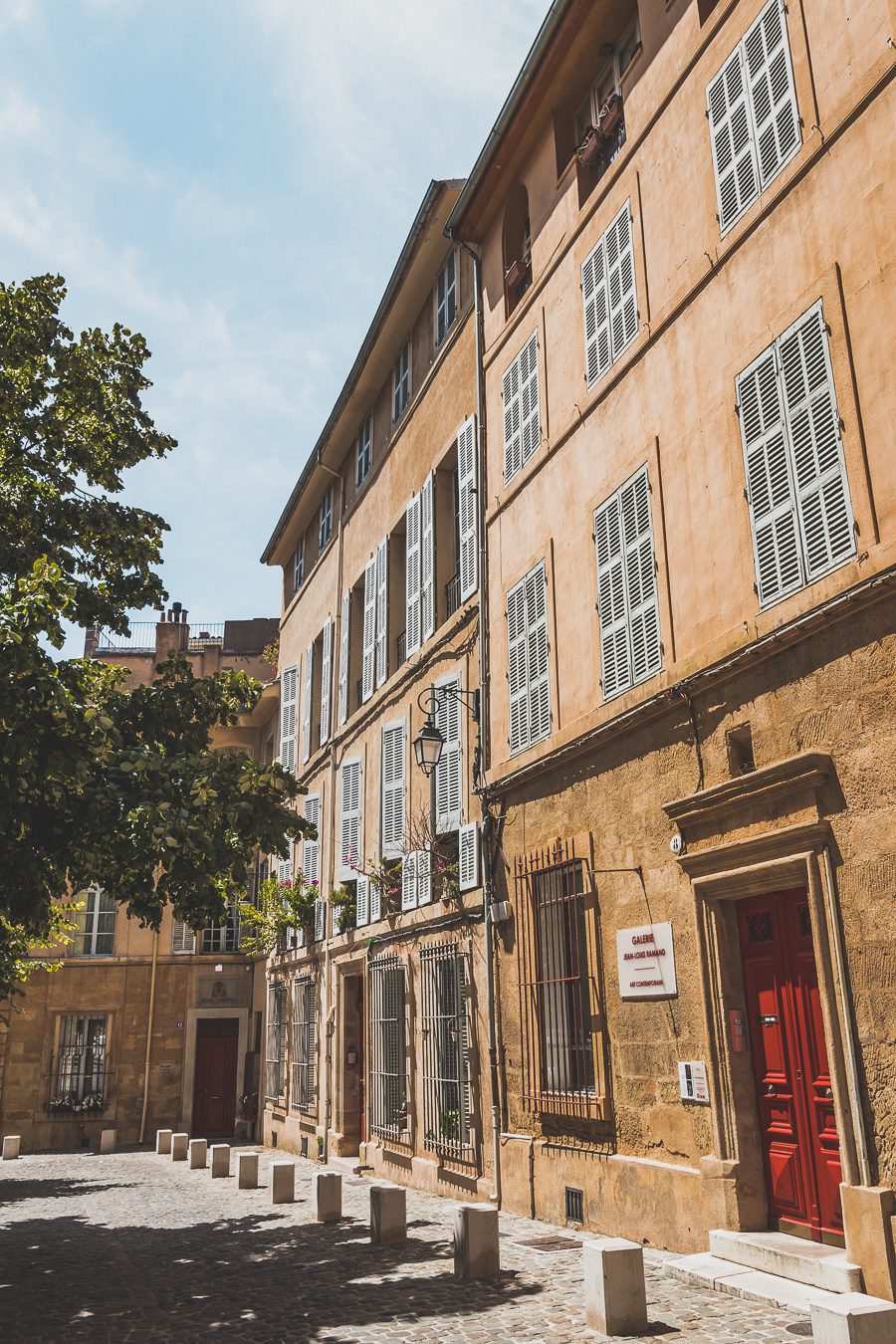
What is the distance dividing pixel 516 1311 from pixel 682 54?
29.7 feet

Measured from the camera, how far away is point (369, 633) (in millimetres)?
16828

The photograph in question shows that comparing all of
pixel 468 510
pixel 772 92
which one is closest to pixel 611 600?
pixel 772 92

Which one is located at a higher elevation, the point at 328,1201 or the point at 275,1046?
the point at 275,1046

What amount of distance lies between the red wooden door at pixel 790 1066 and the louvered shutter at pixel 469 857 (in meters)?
4.16

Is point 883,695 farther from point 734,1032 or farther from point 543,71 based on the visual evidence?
point 543,71

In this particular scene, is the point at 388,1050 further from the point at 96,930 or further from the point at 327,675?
the point at 96,930

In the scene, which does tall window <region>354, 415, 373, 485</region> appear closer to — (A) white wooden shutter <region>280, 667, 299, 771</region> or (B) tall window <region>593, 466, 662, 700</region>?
(A) white wooden shutter <region>280, 667, 299, 771</region>

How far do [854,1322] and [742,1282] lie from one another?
7.19 feet

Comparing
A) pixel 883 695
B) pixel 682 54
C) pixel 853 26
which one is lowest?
pixel 883 695

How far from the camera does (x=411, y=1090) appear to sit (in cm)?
Result: 1298

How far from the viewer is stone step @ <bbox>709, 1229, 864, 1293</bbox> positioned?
232 inches

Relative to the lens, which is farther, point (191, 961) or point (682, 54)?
point (191, 961)

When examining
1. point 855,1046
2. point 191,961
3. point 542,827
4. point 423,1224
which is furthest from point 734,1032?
point 191,961

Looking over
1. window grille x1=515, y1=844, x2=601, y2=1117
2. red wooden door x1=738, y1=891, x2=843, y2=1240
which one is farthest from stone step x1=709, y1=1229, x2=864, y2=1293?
window grille x1=515, y1=844, x2=601, y2=1117
